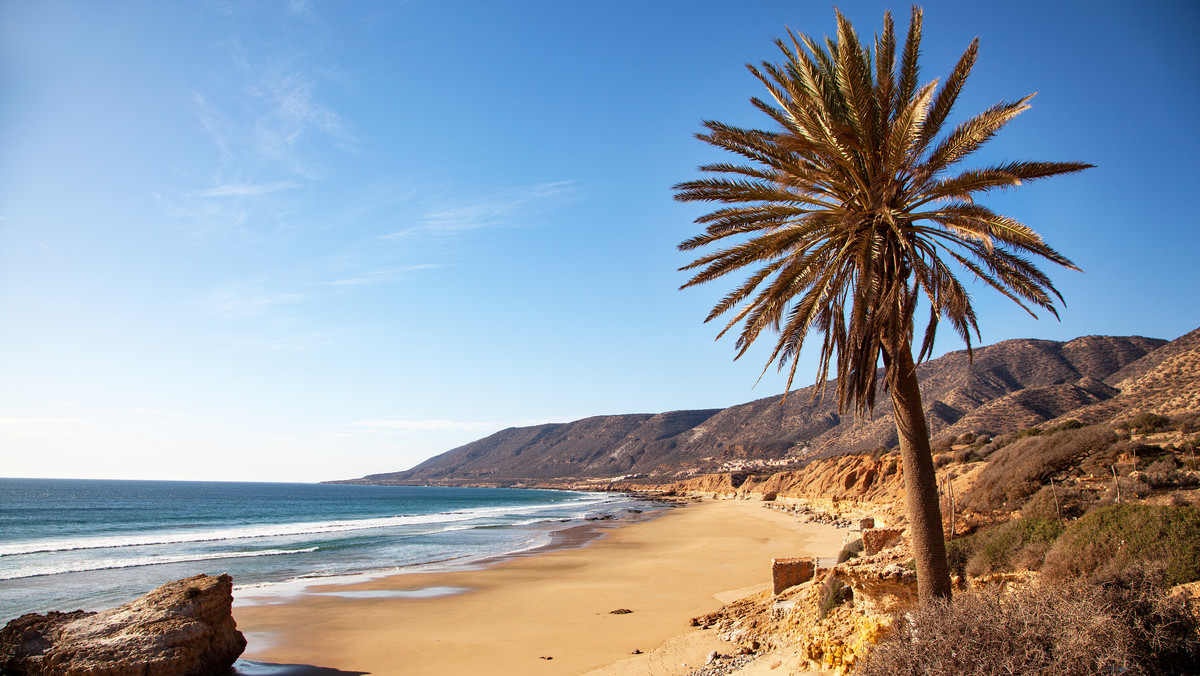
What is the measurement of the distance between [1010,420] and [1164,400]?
1958 centimetres

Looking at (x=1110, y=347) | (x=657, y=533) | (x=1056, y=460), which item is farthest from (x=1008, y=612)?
(x=1110, y=347)

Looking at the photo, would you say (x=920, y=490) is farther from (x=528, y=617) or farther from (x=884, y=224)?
(x=528, y=617)

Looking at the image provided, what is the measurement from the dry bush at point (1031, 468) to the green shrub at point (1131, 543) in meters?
4.98

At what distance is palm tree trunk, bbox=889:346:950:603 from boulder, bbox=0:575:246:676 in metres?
11.6

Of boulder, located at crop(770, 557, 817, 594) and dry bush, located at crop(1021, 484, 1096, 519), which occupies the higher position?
dry bush, located at crop(1021, 484, 1096, 519)

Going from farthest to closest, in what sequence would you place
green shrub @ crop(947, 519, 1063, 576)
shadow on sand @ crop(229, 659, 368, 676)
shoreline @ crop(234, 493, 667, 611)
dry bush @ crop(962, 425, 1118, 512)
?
shoreline @ crop(234, 493, 667, 611)
dry bush @ crop(962, 425, 1118, 512)
shadow on sand @ crop(229, 659, 368, 676)
green shrub @ crop(947, 519, 1063, 576)

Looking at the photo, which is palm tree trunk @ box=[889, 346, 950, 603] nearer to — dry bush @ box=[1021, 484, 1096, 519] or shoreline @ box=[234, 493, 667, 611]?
dry bush @ box=[1021, 484, 1096, 519]

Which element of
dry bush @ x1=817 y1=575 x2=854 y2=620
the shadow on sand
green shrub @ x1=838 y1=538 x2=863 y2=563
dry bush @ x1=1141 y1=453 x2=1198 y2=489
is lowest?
the shadow on sand

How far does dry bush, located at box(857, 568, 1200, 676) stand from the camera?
404 cm

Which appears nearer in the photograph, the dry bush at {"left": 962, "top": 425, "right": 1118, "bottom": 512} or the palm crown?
the palm crown

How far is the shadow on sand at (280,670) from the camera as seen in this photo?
1126 cm

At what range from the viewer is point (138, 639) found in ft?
31.8

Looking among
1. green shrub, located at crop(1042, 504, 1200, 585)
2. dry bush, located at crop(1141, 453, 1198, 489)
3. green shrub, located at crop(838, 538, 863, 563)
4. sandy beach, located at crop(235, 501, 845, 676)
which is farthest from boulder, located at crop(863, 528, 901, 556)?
green shrub, located at crop(1042, 504, 1200, 585)

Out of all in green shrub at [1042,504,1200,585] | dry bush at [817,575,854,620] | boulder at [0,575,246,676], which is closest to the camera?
green shrub at [1042,504,1200,585]
